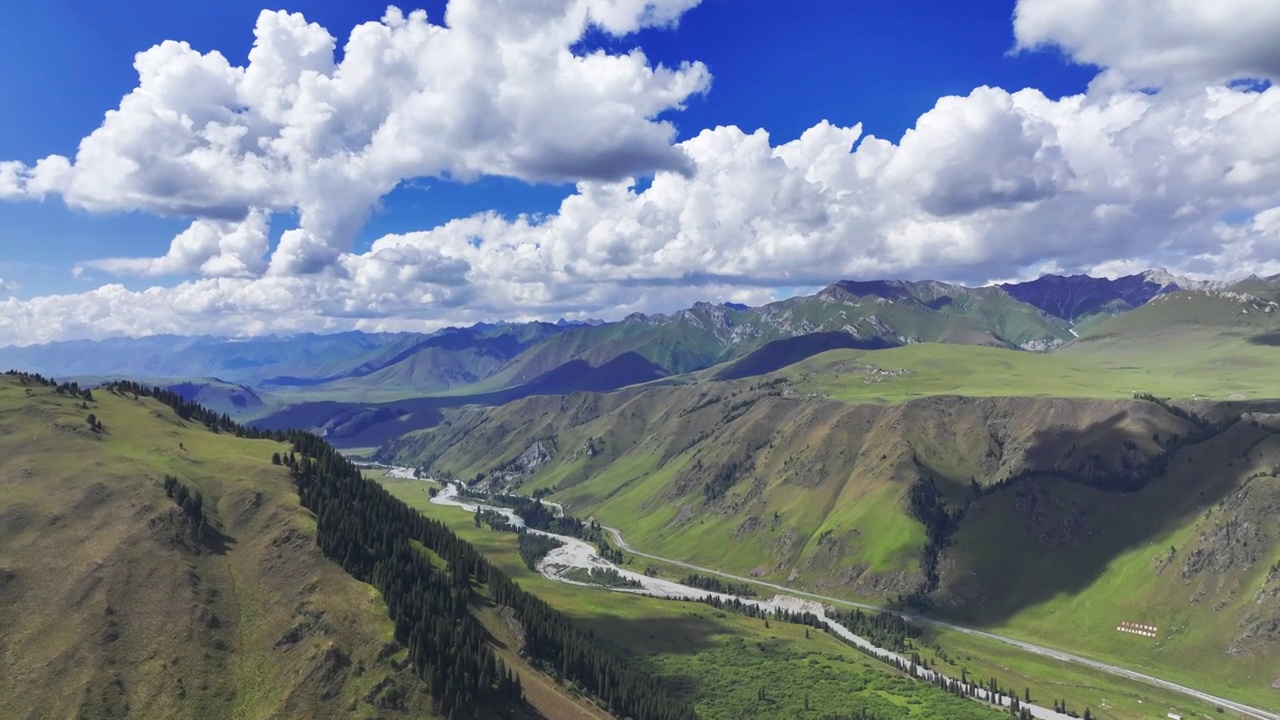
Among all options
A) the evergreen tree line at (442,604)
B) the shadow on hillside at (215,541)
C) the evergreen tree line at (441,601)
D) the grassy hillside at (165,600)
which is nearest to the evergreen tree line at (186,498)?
the evergreen tree line at (442,604)

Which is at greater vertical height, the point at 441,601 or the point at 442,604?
the point at 441,601

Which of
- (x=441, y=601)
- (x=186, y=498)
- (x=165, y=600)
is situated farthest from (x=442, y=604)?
(x=186, y=498)

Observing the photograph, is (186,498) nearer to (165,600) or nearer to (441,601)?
(165,600)

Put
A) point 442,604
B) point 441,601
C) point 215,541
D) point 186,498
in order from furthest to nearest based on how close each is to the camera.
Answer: point 186,498
point 215,541
point 441,601
point 442,604

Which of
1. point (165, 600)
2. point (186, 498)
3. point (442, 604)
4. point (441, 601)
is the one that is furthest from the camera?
point (186, 498)

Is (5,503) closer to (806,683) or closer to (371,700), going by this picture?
(371,700)

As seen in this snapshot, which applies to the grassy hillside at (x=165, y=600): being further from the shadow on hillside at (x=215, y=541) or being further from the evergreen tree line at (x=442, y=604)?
the evergreen tree line at (x=442, y=604)

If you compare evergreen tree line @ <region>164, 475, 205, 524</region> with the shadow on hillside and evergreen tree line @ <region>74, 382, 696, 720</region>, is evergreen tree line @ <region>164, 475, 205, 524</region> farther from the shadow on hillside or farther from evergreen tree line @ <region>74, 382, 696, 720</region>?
the shadow on hillside
